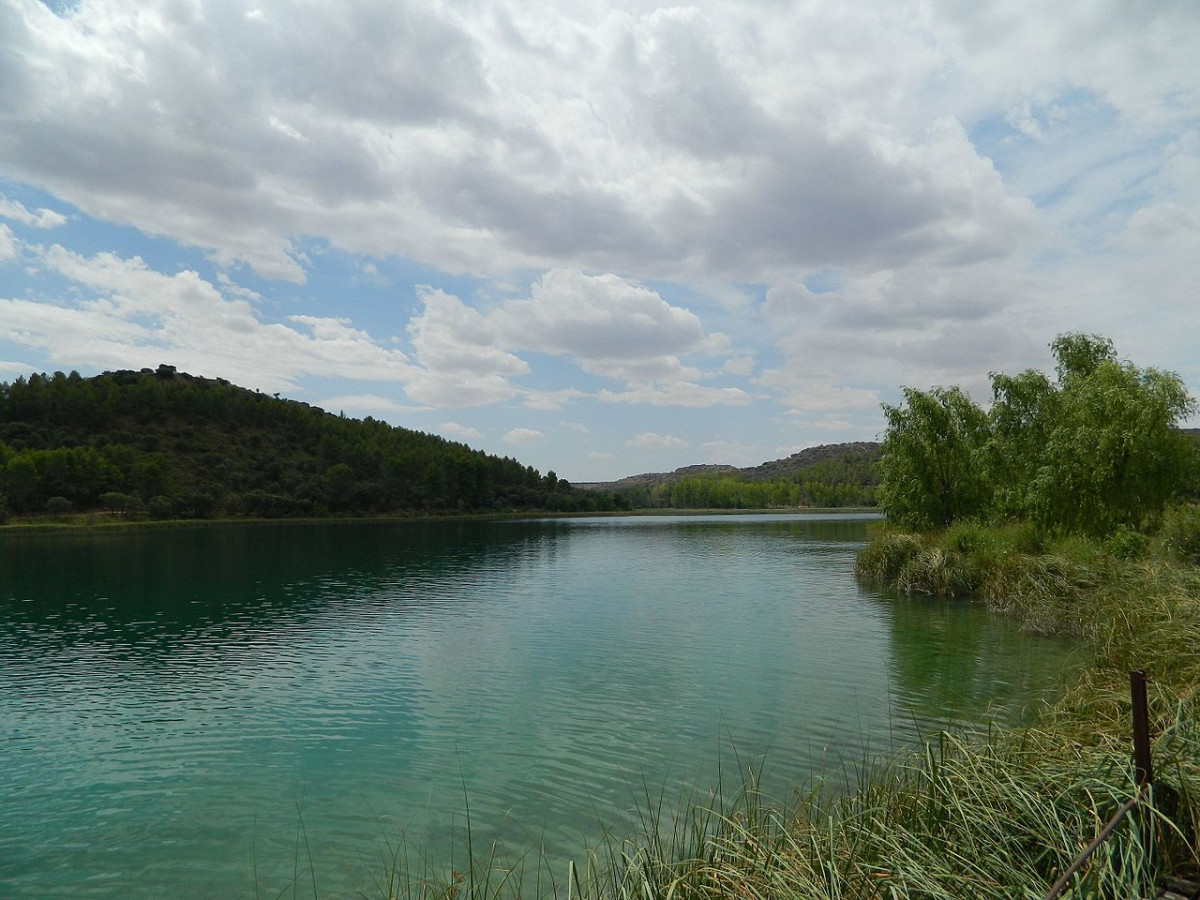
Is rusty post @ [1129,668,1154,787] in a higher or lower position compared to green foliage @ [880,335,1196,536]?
lower

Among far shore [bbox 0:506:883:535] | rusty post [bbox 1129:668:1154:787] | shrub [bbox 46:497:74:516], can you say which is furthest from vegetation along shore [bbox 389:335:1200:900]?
shrub [bbox 46:497:74:516]

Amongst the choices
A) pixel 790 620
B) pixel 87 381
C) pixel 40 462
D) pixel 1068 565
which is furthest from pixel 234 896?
pixel 87 381

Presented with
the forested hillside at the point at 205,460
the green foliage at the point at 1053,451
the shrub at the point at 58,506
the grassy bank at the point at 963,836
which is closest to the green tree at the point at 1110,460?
the green foliage at the point at 1053,451

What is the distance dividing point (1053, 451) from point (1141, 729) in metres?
25.1

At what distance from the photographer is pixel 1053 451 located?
85.6 feet

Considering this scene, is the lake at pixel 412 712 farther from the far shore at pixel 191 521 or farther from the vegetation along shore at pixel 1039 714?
the far shore at pixel 191 521

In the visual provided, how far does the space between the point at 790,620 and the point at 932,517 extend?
52.1 feet

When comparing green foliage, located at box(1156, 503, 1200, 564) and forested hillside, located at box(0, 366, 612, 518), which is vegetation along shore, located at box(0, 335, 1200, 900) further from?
forested hillside, located at box(0, 366, 612, 518)

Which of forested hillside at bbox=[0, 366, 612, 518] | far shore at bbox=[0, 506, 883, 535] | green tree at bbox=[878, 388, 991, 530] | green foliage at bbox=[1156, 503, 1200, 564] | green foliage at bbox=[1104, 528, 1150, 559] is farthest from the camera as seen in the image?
forested hillside at bbox=[0, 366, 612, 518]

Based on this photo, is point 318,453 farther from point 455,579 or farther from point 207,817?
point 207,817

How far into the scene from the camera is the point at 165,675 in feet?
62.2

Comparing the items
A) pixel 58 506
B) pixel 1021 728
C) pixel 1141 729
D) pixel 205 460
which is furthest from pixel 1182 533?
pixel 205 460

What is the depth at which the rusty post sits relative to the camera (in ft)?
14.6

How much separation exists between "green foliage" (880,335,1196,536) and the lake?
5.94 m
